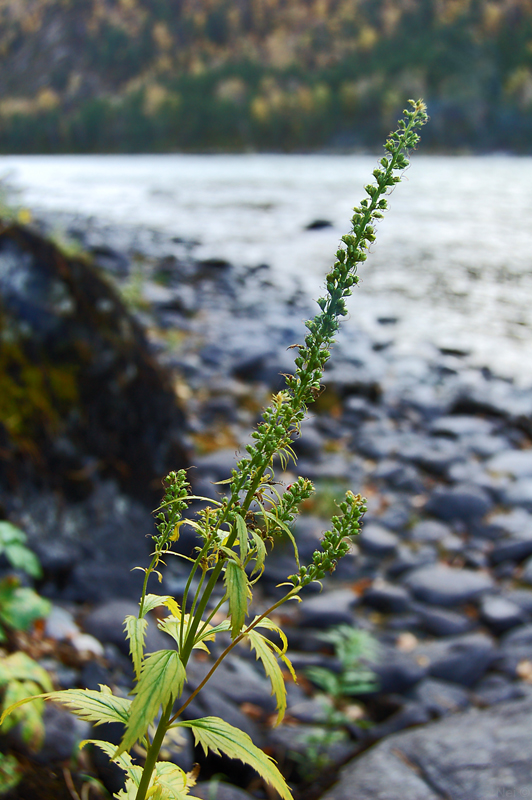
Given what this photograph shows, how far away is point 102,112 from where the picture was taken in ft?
257

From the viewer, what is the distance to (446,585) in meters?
4.89

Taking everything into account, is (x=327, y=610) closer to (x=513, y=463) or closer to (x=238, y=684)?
(x=238, y=684)

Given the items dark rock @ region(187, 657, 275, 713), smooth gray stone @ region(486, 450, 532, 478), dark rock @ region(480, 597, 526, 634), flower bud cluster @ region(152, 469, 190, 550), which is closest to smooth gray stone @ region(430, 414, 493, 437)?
smooth gray stone @ region(486, 450, 532, 478)

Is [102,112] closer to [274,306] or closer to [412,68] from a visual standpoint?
[412,68]

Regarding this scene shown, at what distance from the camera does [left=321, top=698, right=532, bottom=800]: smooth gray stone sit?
2.57m

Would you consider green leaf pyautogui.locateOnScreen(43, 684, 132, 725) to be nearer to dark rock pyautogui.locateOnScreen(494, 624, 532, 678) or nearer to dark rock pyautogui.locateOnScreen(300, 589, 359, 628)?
dark rock pyautogui.locateOnScreen(300, 589, 359, 628)

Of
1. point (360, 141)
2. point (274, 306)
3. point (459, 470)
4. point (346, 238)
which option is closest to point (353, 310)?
point (274, 306)

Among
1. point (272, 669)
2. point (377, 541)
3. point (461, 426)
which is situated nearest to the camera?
point (272, 669)

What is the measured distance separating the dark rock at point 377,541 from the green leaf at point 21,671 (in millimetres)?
3598

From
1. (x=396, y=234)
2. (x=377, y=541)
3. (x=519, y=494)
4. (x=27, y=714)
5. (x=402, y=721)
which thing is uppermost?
(x=396, y=234)

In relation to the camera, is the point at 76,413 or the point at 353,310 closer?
the point at 76,413

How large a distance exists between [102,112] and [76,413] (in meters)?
84.3

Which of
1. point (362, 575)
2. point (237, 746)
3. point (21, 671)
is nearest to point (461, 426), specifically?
point (362, 575)

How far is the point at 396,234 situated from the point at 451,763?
18471mm
